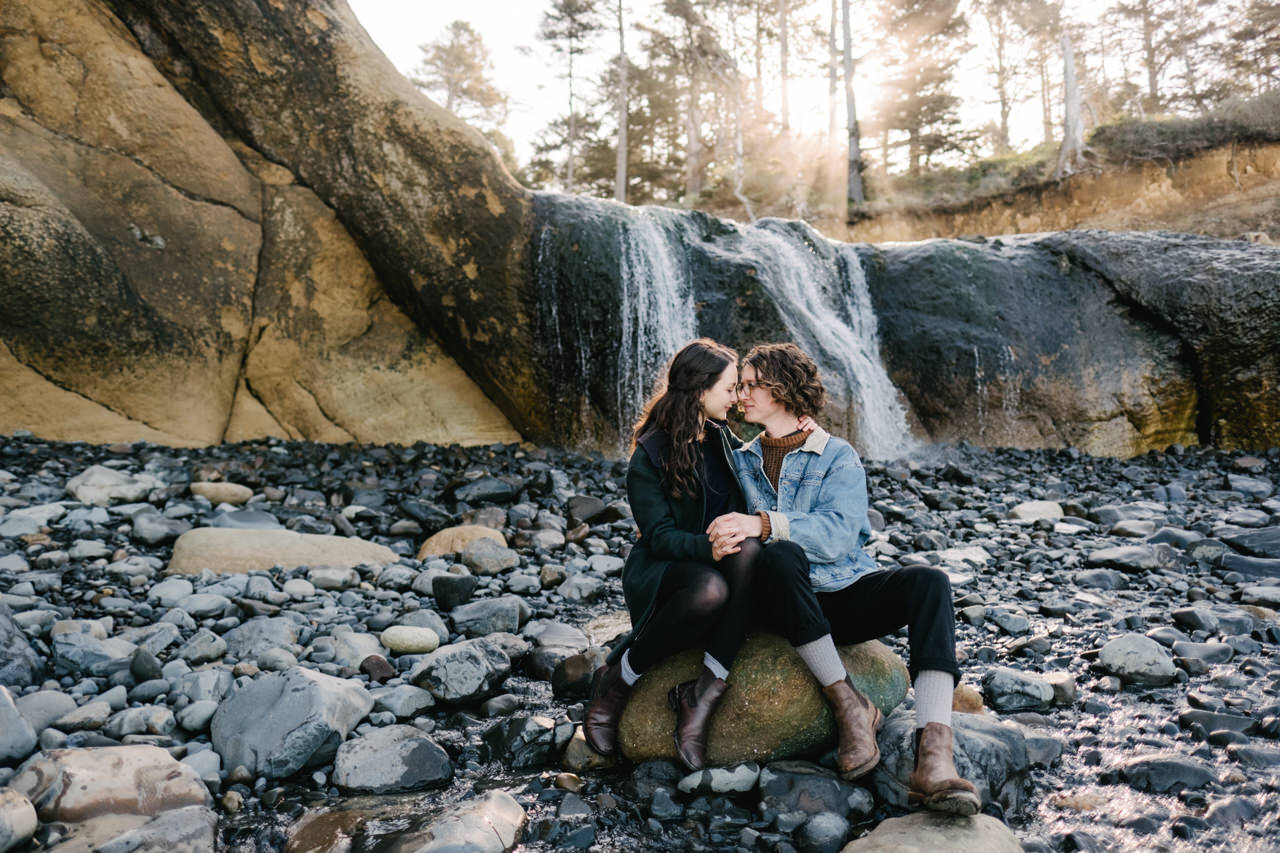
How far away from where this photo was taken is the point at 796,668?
304cm

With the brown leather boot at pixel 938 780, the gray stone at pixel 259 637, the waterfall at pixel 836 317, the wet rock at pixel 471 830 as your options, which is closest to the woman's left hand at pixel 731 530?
the brown leather boot at pixel 938 780

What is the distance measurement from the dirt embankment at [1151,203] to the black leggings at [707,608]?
20841 millimetres

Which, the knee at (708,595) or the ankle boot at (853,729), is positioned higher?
the knee at (708,595)

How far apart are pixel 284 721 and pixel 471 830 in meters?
1.13

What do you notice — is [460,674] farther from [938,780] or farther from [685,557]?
[938,780]

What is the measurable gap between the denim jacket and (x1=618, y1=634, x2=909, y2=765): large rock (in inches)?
14.5

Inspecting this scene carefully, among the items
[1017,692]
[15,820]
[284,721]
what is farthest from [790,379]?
[15,820]

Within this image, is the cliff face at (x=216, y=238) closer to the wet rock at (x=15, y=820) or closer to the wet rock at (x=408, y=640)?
the wet rock at (x=408, y=640)

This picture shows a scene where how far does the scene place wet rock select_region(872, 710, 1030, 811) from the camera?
106 inches

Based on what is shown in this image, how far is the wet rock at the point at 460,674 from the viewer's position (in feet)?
12.0

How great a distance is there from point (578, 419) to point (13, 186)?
6.90m

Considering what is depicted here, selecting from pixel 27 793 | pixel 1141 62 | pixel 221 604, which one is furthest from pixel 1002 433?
pixel 1141 62

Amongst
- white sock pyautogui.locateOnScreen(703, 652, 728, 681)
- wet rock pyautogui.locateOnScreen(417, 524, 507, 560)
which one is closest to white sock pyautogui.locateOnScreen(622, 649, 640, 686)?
white sock pyautogui.locateOnScreen(703, 652, 728, 681)

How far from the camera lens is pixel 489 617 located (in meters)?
4.63
